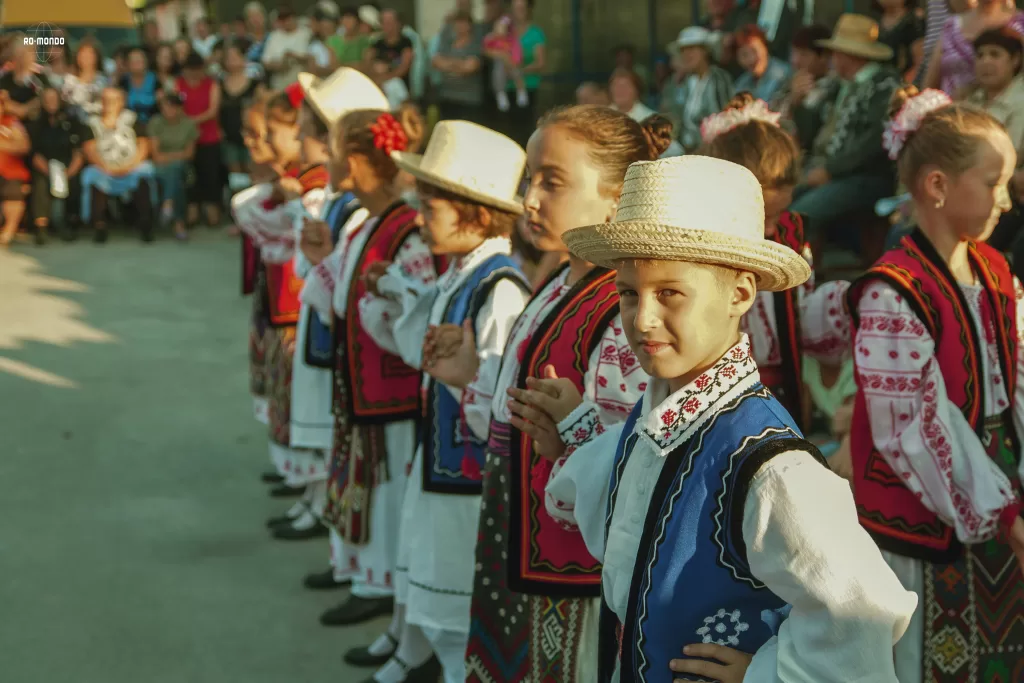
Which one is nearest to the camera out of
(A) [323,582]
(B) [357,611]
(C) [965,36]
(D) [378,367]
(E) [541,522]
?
(E) [541,522]

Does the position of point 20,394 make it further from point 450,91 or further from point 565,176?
point 565,176

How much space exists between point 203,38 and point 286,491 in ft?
38.4

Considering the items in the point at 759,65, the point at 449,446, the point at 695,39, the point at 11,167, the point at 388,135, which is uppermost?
the point at 695,39

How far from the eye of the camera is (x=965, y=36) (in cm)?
660

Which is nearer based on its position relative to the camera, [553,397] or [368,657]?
[553,397]

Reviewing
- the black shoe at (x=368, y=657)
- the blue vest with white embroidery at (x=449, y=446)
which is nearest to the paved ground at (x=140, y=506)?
the black shoe at (x=368, y=657)

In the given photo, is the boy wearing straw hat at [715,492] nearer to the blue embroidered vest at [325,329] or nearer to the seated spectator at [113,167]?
the blue embroidered vest at [325,329]

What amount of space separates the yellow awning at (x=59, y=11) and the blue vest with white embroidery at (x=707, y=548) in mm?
15536

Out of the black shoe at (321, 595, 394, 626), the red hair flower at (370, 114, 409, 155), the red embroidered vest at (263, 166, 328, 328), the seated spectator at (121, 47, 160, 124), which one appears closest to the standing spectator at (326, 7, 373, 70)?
the seated spectator at (121, 47, 160, 124)

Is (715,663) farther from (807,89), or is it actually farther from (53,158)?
(53,158)

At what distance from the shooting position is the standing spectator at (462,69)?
12.3 meters

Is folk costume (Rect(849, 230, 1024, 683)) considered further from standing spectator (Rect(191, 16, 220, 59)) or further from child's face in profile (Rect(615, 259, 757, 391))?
standing spectator (Rect(191, 16, 220, 59))

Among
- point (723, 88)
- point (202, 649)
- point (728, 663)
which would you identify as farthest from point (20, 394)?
point (728, 663)

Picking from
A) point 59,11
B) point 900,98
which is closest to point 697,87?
point 900,98
